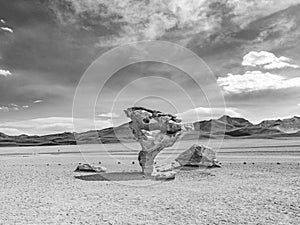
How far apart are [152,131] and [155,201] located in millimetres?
7263

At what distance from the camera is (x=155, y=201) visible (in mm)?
12195

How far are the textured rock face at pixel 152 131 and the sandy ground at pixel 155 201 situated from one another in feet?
7.44

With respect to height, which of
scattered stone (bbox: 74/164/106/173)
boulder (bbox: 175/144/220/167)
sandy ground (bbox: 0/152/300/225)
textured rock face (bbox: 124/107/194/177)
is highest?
textured rock face (bbox: 124/107/194/177)

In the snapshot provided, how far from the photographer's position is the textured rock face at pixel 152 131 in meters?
18.7

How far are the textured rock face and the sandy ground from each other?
89.3 inches

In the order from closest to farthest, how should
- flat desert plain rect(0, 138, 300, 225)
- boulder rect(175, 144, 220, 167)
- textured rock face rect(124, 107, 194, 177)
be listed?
flat desert plain rect(0, 138, 300, 225)
textured rock face rect(124, 107, 194, 177)
boulder rect(175, 144, 220, 167)

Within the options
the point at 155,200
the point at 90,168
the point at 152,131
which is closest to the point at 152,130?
the point at 152,131

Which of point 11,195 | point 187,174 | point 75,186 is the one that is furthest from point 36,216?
point 187,174

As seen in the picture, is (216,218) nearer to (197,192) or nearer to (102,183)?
(197,192)

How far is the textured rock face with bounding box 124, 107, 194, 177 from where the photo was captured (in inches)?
737

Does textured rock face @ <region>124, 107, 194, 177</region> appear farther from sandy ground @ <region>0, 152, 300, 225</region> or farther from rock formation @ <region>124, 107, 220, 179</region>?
sandy ground @ <region>0, 152, 300, 225</region>

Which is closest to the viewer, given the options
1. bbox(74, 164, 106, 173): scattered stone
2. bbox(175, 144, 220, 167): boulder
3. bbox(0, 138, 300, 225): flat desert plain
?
bbox(0, 138, 300, 225): flat desert plain

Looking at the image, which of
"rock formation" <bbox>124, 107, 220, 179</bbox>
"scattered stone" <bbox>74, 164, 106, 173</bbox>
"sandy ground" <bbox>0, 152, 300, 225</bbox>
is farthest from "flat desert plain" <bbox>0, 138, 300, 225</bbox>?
"scattered stone" <bbox>74, 164, 106, 173</bbox>

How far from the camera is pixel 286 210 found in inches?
410
